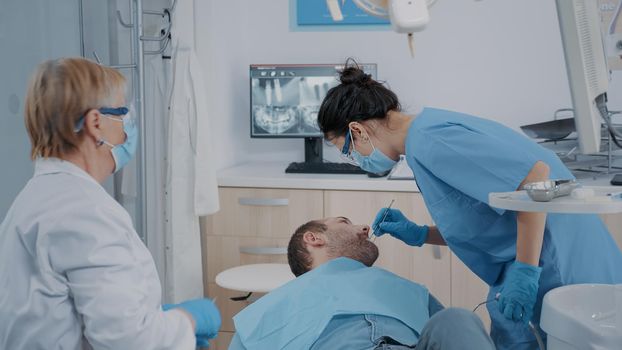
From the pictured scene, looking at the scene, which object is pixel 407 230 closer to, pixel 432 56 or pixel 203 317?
pixel 203 317

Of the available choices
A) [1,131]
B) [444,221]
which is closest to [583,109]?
[444,221]

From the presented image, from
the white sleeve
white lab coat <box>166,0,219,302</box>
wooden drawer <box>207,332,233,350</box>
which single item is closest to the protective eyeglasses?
the white sleeve

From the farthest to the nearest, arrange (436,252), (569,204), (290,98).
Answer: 1. (290,98)
2. (436,252)
3. (569,204)

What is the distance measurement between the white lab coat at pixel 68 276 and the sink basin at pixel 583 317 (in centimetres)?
66

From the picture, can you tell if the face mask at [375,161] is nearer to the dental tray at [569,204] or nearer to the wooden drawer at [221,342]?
the dental tray at [569,204]

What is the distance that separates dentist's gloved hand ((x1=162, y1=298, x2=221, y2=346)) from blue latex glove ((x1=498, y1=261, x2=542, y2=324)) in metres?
0.57

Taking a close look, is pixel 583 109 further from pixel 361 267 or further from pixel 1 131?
pixel 1 131

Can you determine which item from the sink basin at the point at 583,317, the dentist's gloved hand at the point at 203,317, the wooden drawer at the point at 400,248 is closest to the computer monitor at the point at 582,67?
the sink basin at the point at 583,317

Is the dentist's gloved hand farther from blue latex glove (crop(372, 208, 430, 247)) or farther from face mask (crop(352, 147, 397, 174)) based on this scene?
blue latex glove (crop(372, 208, 430, 247))

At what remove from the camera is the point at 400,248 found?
112 inches

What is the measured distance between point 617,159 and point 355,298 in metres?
1.71

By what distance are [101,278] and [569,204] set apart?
725 mm

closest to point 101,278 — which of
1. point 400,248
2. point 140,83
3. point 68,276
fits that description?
point 68,276

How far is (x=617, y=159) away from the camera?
2986 millimetres
